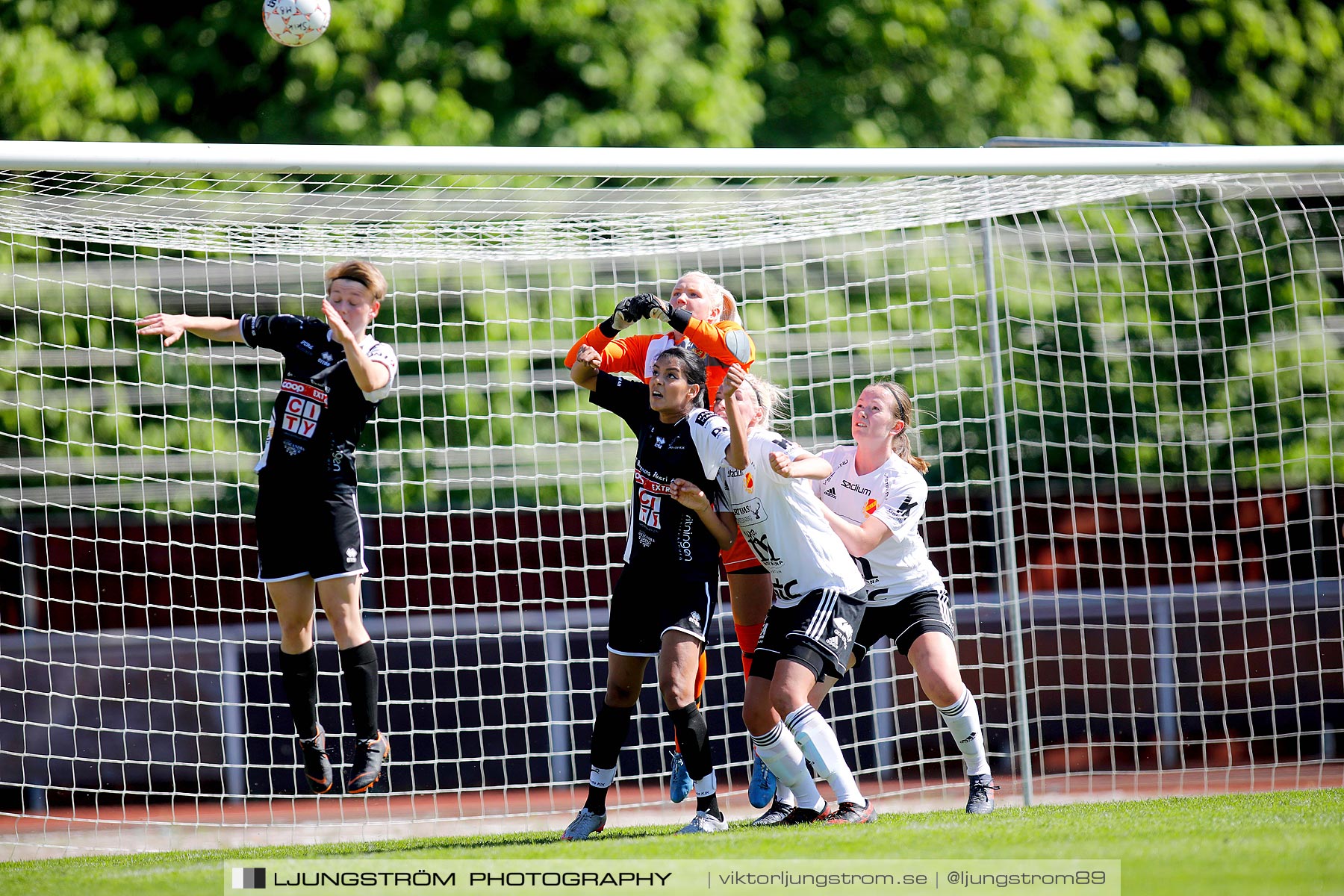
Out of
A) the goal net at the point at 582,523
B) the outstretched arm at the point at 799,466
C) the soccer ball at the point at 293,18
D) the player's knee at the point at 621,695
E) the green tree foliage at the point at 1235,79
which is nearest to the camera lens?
the outstretched arm at the point at 799,466

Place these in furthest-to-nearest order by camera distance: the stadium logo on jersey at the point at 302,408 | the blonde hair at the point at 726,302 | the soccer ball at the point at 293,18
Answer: the soccer ball at the point at 293,18 < the blonde hair at the point at 726,302 < the stadium logo on jersey at the point at 302,408

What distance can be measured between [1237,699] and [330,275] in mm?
6577

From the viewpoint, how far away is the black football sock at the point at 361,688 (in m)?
4.74

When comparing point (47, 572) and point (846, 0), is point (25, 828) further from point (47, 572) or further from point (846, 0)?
point (846, 0)

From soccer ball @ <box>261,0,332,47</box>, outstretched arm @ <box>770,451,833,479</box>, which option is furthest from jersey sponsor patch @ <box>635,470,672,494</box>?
soccer ball @ <box>261,0,332,47</box>

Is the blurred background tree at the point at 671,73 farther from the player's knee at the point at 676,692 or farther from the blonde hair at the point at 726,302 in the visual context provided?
the player's knee at the point at 676,692

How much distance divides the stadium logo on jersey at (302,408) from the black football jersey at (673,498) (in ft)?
3.98

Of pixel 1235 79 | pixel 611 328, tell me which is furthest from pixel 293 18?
pixel 1235 79

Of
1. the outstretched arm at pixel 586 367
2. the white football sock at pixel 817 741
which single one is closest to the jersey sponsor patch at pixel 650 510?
the outstretched arm at pixel 586 367

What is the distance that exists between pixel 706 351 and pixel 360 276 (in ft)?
A: 4.28

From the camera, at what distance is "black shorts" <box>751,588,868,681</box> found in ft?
14.8

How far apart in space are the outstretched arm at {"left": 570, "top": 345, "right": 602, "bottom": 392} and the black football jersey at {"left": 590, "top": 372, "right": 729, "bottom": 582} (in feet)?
1.07

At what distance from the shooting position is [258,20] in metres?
9.28

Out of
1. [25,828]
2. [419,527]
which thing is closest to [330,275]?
[419,527]
